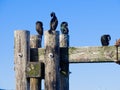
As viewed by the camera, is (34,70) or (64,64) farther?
(64,64)

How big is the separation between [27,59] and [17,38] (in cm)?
59

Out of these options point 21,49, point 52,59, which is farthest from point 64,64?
point 21,49

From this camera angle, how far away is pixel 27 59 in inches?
485

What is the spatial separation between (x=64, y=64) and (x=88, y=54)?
0.71 m

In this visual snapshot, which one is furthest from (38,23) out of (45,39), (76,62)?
(76,62)

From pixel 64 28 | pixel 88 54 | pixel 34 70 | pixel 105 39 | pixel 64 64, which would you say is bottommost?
pixel 34 70

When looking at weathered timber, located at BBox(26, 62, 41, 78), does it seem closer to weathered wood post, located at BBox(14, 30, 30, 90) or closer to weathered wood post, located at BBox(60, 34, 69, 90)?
weathered wood post, located at BBox(14, 30, 30, 90)

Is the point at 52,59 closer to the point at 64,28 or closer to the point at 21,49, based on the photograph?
the point at 21,49

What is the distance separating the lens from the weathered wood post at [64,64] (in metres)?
12.3

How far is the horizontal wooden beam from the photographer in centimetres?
1191

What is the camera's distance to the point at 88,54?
1212 cm

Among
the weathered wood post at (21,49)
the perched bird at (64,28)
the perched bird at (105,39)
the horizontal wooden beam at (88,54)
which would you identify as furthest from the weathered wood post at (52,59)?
the perched bird at (105,39)

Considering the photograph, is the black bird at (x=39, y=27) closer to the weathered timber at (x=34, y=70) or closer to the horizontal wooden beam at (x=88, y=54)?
the horizontal wooden beam at (x=88, y=54)

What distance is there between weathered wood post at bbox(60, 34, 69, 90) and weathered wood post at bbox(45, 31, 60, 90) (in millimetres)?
215
